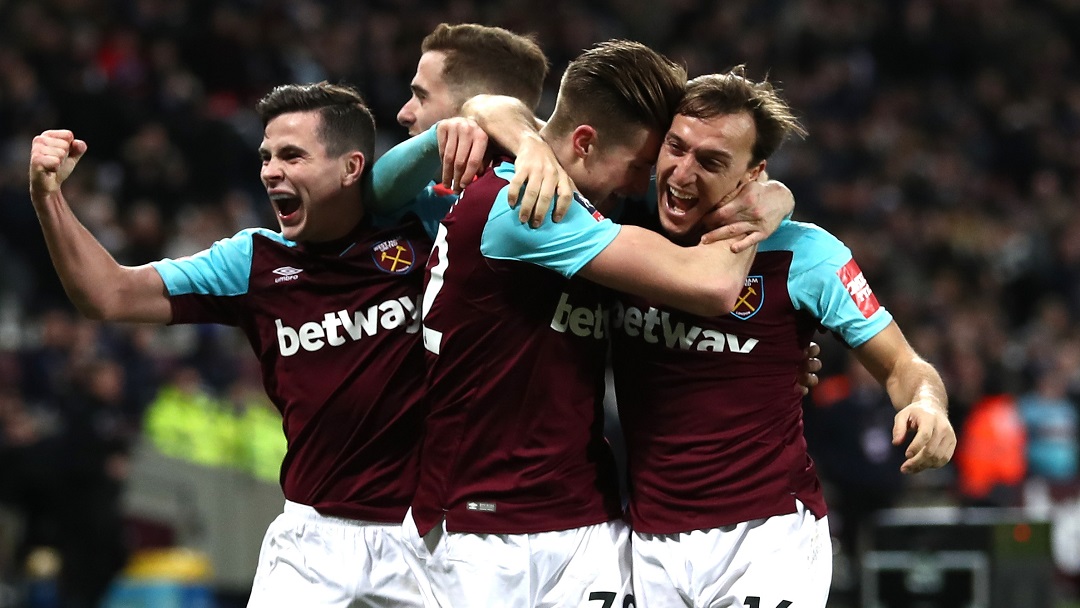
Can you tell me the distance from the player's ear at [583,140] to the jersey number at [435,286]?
1.42ft

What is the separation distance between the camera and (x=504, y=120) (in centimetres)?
411

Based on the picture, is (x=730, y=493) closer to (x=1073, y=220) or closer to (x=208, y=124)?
(x=208, y=124)

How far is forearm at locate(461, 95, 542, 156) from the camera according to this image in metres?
4.03

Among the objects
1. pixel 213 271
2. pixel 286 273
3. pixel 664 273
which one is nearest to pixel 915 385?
pixel 664 273

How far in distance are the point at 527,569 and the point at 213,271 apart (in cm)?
149

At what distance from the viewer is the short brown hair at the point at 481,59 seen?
195 inches

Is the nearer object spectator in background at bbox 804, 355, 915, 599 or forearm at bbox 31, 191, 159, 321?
forearm at bbox 31, 191, 159, 321

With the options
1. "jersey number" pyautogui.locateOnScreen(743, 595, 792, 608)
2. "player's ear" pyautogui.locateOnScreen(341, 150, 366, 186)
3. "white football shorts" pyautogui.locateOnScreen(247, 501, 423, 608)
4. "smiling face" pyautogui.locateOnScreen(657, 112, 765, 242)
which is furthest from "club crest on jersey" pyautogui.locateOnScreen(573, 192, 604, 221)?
"white football shorts" pyautogui.locateOnScreen(247, 501, 423, 608)

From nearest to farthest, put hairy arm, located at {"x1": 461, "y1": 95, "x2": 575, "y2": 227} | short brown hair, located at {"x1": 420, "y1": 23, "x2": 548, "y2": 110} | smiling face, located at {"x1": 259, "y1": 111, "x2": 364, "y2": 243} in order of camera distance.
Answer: hairy arm, located at {"x1": 461, "y1": 95, "x2": 575, "y2": 227} → smiling face, located at {"x1": 259, "y1": 111, "x2": 364, "y2": 243} → short brown hair, located at {"x1": 420, "y1": 23, "x2": 548, "y2": 110}

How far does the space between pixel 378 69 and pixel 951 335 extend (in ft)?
23.0

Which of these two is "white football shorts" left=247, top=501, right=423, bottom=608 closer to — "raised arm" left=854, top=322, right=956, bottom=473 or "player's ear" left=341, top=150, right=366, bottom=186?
"player's ear" left=341, top=150, right=366, bottom=186

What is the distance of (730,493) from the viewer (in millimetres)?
4012

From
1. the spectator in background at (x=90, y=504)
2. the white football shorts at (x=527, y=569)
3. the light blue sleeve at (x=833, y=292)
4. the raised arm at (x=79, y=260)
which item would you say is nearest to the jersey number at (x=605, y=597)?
the white football shorts at (x=527, y=569)

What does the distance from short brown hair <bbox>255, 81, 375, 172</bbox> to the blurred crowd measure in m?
4.67
